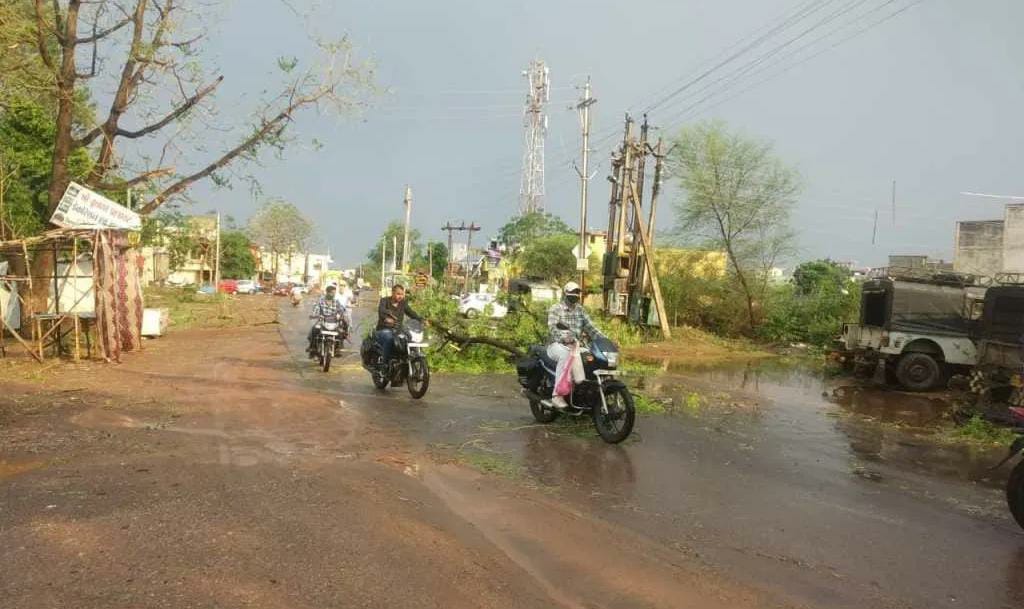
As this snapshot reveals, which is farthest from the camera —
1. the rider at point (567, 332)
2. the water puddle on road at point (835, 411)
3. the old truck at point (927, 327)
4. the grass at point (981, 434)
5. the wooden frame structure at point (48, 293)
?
the old truck at point (927, 327)

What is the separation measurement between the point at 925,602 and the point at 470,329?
1419cm

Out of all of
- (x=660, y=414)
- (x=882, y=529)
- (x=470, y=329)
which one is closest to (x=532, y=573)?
(x=882, y=529)

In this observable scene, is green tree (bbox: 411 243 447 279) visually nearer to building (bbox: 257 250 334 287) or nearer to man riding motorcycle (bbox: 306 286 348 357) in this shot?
building (bbox: 257 250 334 287)

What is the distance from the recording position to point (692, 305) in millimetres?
31984

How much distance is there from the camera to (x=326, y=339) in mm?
15523

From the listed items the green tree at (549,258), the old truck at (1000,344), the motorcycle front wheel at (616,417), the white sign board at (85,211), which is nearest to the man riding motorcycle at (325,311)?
the white sign board at (85,211)

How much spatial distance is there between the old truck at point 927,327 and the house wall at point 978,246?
15532 millimetres

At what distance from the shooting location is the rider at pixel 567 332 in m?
9.38

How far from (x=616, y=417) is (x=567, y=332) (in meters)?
1.23

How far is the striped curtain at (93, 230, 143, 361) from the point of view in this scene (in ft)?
49.6

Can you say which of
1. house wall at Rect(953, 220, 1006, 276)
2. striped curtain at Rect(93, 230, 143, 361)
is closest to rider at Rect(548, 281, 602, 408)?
striped curtain at Rect(93, 230, 143, 361)

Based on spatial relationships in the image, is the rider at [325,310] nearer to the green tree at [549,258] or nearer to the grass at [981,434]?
the grass at [981,434]

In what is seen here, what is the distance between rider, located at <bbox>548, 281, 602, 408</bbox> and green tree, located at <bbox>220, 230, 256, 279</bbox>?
3276 inches

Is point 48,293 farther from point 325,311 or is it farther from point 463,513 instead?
point 463,513
